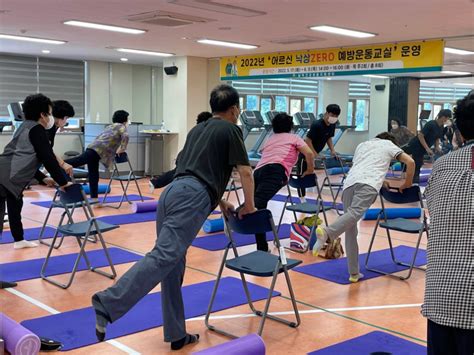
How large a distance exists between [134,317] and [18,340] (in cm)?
98

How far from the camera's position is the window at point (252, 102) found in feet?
47.9

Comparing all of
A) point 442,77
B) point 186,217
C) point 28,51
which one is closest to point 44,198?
point 28,51

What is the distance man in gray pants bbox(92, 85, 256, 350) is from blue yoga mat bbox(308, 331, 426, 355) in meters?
0.87

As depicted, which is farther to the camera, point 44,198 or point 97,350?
point 44,198

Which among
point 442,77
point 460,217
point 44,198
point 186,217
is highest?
point 442,77

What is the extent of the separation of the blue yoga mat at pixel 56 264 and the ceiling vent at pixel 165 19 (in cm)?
305

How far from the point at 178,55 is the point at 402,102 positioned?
15.9 feet

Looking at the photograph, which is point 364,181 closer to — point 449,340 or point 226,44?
point 449,340

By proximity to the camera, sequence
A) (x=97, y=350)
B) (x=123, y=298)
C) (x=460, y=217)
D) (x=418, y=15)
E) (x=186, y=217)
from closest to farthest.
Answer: (x=460, y=217)
(x=123, y=298)
(x=186, y=217)
(x=97, y=350)
(x=418, y=15)

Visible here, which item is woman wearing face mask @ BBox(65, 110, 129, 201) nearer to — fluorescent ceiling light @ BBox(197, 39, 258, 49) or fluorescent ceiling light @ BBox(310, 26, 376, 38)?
fluorescent ceiling light @ BBox(197, 39, 258, 49)

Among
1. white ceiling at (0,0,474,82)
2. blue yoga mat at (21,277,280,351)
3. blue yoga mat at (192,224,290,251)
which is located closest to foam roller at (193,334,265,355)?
blue yoga mat at (21,277,280,351)

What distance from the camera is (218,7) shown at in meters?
6.54

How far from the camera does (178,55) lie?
1205 centimetres

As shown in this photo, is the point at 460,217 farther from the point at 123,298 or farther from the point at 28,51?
the point at 28,51
